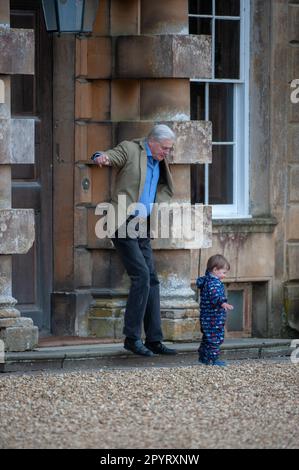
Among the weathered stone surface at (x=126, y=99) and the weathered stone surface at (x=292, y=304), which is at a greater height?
the weathered stone surface at (x=126, y=99)

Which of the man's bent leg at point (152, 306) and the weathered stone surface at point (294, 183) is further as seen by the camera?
the weathered stone surface at point (294, 183)

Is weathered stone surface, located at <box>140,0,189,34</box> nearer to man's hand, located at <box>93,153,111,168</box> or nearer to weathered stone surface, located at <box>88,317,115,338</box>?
man's hand, located at <box>93,153,111,168</box>

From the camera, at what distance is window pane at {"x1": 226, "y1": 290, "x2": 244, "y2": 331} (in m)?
13.2

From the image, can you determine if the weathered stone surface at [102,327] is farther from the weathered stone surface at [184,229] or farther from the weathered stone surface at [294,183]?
the weathered stone surface at [294,183]

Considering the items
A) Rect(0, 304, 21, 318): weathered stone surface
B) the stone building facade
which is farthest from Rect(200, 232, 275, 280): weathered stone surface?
Rect(0, 304, 21, 318): weathered stone surface

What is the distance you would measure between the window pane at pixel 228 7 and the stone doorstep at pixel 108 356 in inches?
123

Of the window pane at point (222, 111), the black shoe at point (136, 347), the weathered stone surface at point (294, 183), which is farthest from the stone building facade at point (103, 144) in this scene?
the black shoe at point (136, 347)

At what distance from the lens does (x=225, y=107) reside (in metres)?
13.1

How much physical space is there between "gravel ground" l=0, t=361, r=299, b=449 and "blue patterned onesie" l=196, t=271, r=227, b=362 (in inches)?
8.8

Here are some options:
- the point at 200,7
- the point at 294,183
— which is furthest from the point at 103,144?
the point at 294,183

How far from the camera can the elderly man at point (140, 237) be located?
10.9 metres

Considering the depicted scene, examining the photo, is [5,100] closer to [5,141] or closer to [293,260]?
[5,141]

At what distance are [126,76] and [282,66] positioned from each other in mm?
1885
